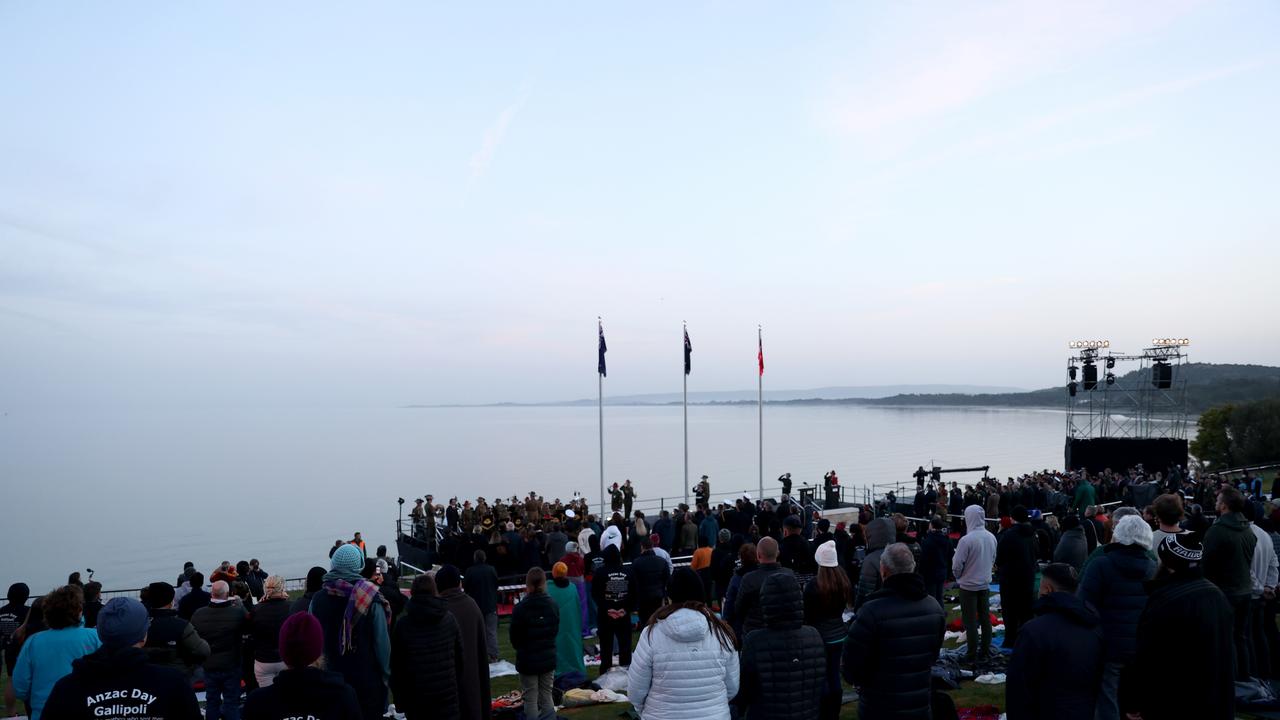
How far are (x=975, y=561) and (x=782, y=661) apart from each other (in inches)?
198

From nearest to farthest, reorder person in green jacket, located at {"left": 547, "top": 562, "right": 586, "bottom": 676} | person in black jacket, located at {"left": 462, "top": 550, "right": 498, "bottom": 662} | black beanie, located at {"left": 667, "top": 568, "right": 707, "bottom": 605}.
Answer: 1. black beanie, located at {"left": 667, "top": 568, "right": 707, "bottom": 605}
2. person in green jacket, located at {"left": 547, "top": 562, "right": 586, "bottom": 676}
3. person in black jacket, located at {"left": 462, "top": 550, "right": 498, "bottom": 662}

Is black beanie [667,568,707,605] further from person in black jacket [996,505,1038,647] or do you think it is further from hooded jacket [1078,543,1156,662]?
person in black jacket [996,505,1038,647]

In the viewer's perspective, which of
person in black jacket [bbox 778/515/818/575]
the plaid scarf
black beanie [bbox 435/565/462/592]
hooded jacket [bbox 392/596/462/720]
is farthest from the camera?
person in black jacket [bbox 778/515/818/575]

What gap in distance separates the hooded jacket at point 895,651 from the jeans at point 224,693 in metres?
5.32

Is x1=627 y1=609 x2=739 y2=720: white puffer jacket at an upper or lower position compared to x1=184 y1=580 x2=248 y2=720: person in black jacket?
upper

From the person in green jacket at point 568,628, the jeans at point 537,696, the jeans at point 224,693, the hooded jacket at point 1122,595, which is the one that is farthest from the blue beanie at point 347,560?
the hooded jacket at point 1122,595

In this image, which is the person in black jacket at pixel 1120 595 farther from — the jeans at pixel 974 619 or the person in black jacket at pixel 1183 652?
the jeans at pixel 974 619

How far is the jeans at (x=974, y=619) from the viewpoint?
8.51m

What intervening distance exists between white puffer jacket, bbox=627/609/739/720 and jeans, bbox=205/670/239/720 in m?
4.46

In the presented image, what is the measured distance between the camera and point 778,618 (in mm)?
4352

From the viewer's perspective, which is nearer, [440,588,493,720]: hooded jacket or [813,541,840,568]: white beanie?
[813,541,840,568]: white beanie

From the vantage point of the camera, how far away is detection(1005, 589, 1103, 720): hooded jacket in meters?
4.29

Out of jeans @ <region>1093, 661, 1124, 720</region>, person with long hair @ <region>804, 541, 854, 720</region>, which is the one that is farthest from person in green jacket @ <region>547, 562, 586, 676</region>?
jeans @ <region>1093, 661, 1124, 720</region>

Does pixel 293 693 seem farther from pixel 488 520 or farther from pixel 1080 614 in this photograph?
pixel 488 520
